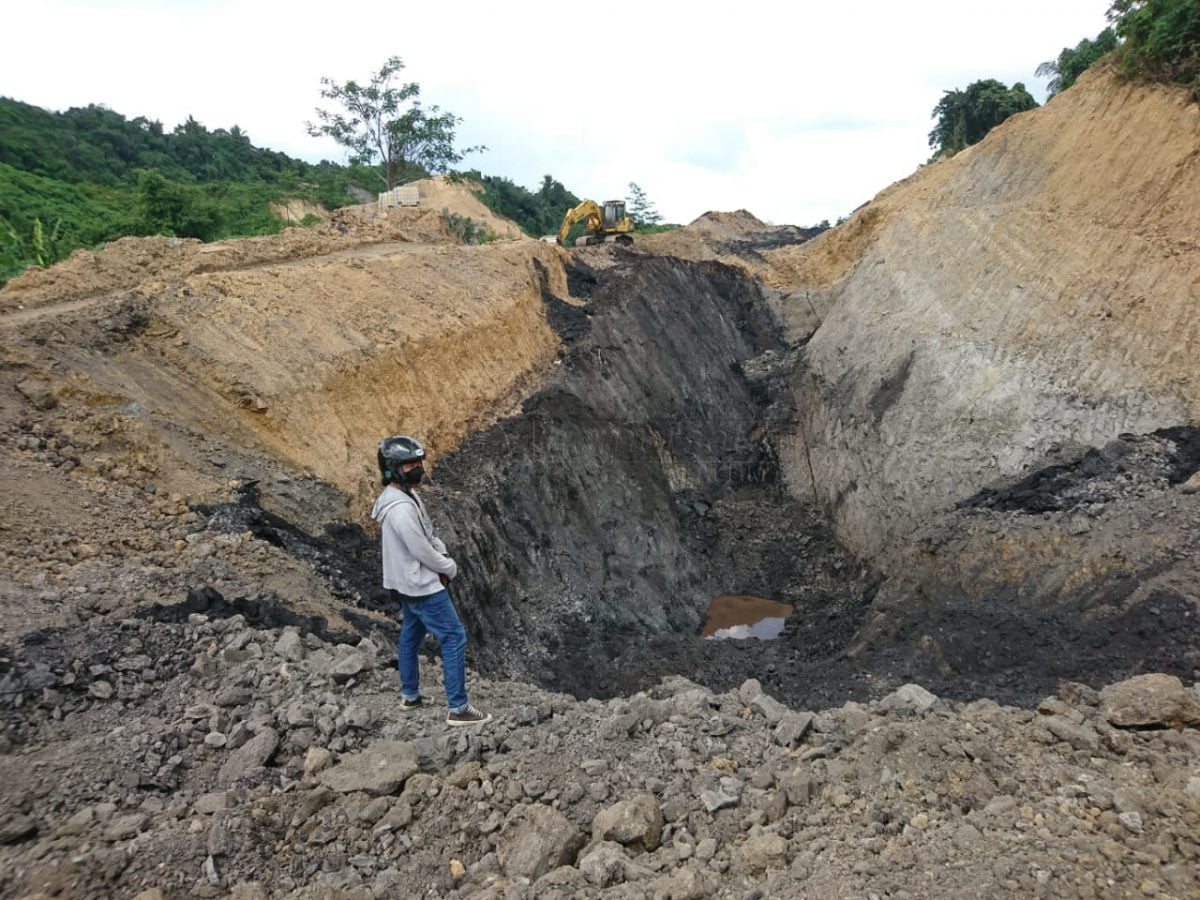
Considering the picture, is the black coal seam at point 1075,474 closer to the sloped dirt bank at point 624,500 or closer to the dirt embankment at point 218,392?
the sloped dirt bank at point 624,500

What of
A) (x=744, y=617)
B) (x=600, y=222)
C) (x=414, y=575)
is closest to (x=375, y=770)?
(x=414, y=575)

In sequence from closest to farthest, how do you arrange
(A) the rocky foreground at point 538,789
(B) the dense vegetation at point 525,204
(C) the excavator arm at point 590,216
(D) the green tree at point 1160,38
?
(A) the rocky foreground at point 538,789, (D) the green tree at point 1160,38, (C) the excavator arm at point 590,216, (B) the dense vegetation at point 525,204

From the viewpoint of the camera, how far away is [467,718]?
443 centimetres

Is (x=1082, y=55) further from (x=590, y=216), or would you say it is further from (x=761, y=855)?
(x=761, y=855)

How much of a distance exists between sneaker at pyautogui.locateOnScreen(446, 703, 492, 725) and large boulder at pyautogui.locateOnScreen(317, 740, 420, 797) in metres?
0.39

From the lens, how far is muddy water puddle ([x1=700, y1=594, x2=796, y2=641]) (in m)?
12.4

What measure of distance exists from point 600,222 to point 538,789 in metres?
20.8

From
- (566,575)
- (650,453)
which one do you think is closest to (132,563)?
(566,575)

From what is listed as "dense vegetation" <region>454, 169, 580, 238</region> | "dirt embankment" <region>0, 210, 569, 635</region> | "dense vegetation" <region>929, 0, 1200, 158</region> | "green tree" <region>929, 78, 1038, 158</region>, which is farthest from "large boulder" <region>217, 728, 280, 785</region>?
"dense vegetation" <region>454, 169, 580, 238</region>

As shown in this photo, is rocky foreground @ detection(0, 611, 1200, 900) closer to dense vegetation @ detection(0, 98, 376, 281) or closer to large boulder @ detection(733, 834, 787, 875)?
large boulder @ detection(733, 834, 787, 875)

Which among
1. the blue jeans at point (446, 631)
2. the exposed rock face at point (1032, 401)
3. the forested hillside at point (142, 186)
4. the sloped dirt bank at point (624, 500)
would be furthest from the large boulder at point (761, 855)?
the forested hillside at point (142, 186)

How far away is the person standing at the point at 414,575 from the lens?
14.1 ft

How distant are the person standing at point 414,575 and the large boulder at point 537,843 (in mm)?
903

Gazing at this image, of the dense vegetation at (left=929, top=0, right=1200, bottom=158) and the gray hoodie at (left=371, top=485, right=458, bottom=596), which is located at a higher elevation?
the dense vegetation at (left=929, top=0, right=1200, bottom=158)
